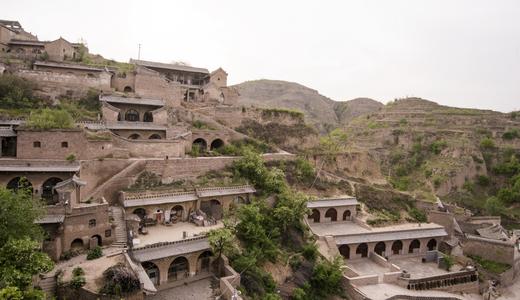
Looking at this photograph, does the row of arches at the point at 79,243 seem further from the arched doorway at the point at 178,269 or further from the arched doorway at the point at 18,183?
the arched doorway at the point at 18,183

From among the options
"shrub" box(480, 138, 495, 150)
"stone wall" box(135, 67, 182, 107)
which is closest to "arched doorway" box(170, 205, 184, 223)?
"stone wall" box(135, 67, 182, 107)

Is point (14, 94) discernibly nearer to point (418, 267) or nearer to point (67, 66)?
point (67, 66)

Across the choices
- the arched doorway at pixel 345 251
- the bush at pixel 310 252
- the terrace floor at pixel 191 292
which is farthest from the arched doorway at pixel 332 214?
the terrace floor at pixel 191 292

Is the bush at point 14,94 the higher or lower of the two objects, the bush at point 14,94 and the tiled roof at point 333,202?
the higher

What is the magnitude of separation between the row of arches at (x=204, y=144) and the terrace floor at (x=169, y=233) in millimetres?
9167

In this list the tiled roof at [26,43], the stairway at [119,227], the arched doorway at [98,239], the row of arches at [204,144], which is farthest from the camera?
the tiled roof at [26,43]

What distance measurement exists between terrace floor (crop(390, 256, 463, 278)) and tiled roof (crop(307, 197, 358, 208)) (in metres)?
5.58

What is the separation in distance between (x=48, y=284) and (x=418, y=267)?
81.1 ft

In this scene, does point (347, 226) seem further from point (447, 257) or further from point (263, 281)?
point (263, 281)

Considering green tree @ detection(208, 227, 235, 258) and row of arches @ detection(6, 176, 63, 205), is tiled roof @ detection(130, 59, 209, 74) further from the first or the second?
green tree @ detection(208, 227, 235, 258)

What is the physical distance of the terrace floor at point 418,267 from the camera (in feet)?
87.2

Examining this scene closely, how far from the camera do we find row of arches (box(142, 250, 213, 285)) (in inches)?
719

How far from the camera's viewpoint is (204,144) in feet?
105

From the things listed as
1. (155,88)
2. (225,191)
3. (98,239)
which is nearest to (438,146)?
(225,191)
